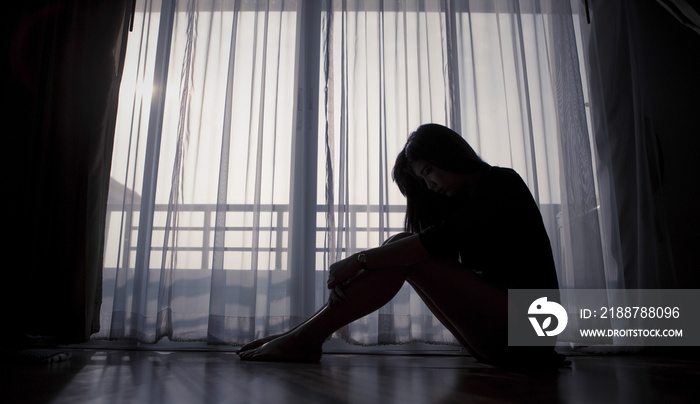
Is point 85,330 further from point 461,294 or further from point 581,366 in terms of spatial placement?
point 581,366

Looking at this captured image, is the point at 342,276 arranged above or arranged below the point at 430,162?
below

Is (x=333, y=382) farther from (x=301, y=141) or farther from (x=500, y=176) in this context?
(x=301, y=141)

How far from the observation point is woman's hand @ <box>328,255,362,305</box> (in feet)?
4.02

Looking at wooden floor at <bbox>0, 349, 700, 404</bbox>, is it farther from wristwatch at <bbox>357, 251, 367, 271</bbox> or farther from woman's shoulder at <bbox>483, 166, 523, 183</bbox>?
woman's shoulder at <bbox>483, 166, 523, 183</bbox>

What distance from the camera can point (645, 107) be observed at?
1880mm

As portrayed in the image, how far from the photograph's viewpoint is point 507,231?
1.16m

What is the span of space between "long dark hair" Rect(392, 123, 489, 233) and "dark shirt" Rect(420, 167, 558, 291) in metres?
0.12

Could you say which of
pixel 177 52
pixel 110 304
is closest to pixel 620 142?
pixel 177 52

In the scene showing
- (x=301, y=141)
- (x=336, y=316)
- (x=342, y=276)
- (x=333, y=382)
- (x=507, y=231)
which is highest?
(x=301, y=141)

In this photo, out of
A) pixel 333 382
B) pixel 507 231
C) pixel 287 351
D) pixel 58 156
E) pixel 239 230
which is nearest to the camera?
pixel 333 382

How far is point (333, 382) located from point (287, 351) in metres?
0.34

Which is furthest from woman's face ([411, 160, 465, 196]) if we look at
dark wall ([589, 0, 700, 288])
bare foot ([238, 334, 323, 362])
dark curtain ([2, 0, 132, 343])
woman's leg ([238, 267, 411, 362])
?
dark curtain ([2, 0, 132, 343])

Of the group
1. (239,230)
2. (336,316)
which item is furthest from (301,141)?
(336,316)

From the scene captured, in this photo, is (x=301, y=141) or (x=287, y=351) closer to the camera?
(x=287, y=351)
